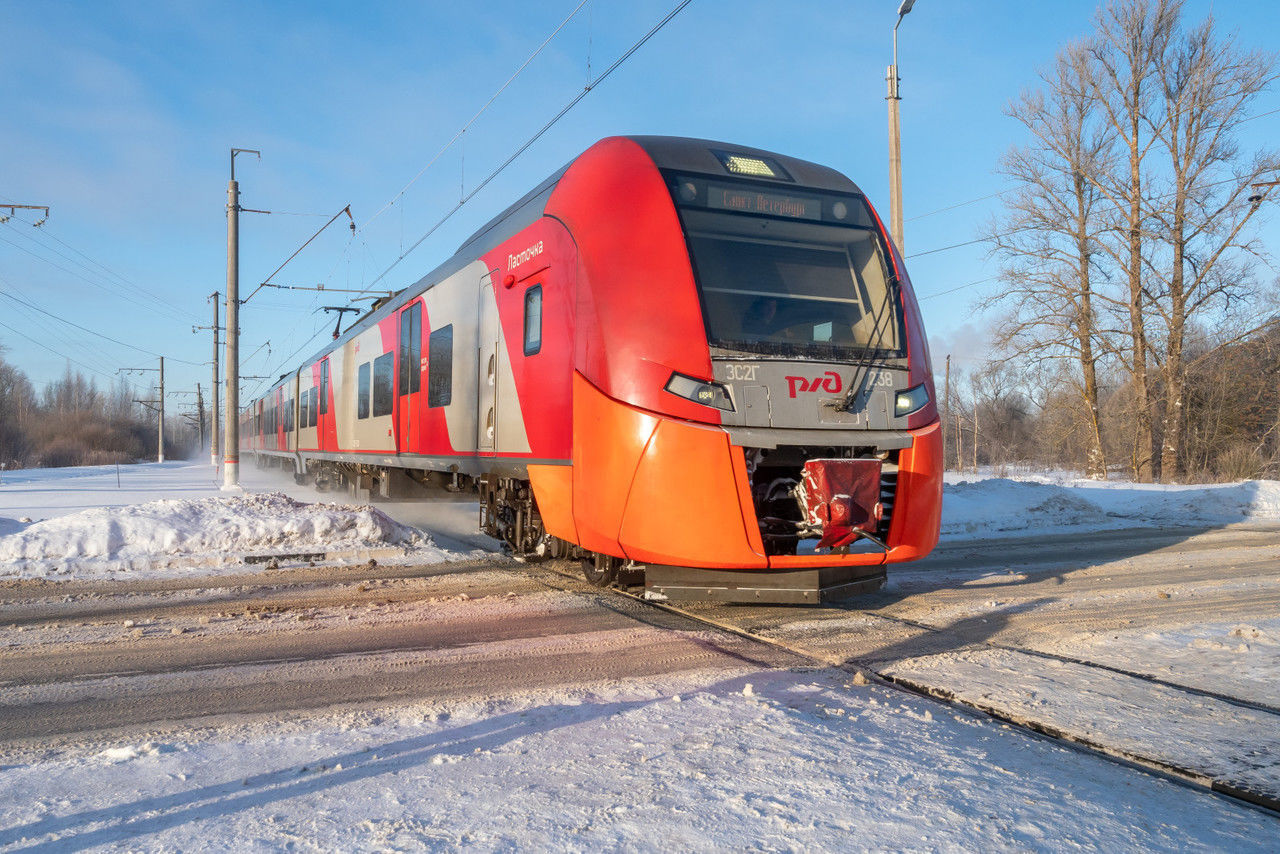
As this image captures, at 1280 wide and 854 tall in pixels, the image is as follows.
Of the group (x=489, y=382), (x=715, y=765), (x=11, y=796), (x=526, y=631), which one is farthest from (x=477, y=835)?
(x=489, y=382)

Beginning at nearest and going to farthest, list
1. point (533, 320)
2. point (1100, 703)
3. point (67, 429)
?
1. point (1100, 703)
2. point (533, 320)
3. point (67, 429)

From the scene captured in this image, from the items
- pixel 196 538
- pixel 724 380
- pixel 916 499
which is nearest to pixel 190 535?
pixel 196 538

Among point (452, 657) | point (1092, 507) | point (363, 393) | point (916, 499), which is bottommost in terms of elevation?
point (452, 657)

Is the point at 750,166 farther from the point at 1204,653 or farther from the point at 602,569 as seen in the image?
the point at 1204,653

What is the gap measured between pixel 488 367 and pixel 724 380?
3349 mm

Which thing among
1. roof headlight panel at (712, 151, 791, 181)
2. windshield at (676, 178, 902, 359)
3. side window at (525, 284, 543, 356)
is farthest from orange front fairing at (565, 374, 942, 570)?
roof headlight panel at (712, 151, 791, 181)

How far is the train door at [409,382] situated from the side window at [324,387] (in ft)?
23.1

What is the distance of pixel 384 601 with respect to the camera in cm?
732

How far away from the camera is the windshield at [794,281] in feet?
20.2

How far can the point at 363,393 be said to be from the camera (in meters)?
14.6

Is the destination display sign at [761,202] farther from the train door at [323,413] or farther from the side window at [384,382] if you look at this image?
the train door at [323,413]

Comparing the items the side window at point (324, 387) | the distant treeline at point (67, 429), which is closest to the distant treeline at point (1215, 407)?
the side window at point (324, 387)

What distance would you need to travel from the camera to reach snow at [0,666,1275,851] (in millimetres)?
2768

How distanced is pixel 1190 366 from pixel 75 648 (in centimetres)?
2803
